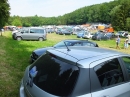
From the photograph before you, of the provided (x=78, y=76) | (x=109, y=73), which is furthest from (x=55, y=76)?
(x=109, y=73)

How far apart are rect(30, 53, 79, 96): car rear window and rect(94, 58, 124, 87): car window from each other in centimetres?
41

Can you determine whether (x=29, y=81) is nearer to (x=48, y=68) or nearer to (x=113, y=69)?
(x=48, y=68)

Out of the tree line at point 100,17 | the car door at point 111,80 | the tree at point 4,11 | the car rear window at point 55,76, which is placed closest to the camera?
the car rear window at point 55,76

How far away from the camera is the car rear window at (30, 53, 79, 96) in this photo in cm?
240

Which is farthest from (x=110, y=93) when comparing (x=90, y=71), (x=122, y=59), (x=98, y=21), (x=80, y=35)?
(x=98, y=21)

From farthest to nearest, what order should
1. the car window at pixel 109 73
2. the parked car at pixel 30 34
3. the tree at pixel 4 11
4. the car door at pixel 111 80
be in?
the tree at pixel 4 11, the parked car at pixel 30 34, the car window at pixel 109 73, the car door at pixel 111 80

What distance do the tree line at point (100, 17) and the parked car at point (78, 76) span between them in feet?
185

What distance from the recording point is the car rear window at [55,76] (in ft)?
7.89

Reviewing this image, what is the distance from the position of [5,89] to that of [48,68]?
9.70 ft

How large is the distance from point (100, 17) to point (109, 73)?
135385 mm

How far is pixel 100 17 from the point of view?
134125mm

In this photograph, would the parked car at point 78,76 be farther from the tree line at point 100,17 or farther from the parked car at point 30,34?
the tree line at point 100,17

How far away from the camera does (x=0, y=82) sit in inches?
229

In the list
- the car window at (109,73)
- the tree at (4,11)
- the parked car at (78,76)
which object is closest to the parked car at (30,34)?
the tree at (4,11)
